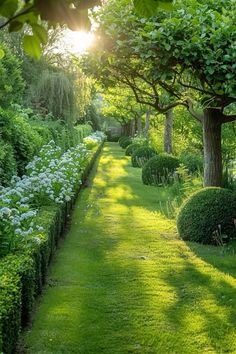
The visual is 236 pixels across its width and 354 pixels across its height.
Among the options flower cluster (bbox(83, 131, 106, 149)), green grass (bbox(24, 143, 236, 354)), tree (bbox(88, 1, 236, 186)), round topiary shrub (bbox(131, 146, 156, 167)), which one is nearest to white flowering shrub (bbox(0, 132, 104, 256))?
green grass (bbox(24, 143, 236, 354))

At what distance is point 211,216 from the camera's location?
24.6ft

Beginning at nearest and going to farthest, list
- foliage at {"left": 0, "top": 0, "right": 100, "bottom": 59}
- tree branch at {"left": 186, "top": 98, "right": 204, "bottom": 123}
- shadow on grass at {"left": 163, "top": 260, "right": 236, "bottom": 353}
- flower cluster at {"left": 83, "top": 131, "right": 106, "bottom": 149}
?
1. foliage at {"left": 0, "top": 0, "right": 100, "bottom": 59}
2. shadow on grass at {"left": 163, "top": 260, "right": 236, "bottom": 353}
3. tree branch at {"left": 186, "top": 98, "right": 204, "bottom": 123}
4. flower cluster at {"left": 83, "top": 131, "right": 106, "bottom": 149}

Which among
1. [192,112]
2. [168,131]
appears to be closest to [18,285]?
[192,112]

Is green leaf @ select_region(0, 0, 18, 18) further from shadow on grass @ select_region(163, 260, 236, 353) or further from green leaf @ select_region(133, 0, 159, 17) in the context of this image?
shadow on grass @ select_region(163, 260, 236, 353)

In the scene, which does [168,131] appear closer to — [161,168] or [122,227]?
[161,168]

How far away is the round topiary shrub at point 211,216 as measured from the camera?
752cm

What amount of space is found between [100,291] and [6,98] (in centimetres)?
743

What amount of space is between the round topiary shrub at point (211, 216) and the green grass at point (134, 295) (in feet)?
0.69

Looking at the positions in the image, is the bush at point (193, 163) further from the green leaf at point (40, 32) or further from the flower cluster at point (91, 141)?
the green leaf at point (40, 32)

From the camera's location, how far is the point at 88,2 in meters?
1.16

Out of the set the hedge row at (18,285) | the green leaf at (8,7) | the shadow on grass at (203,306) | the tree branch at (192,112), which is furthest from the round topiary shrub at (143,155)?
the green leaf at (8,7)

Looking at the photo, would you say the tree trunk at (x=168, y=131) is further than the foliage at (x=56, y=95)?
No

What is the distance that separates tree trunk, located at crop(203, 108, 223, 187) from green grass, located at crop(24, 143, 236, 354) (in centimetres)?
132

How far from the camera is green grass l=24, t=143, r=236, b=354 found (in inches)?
166
